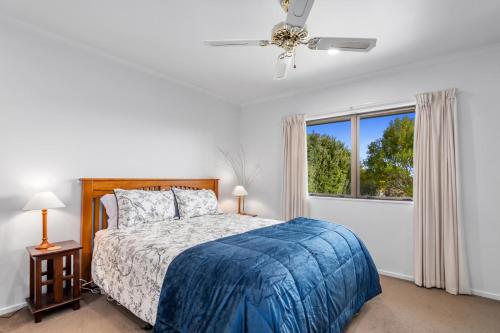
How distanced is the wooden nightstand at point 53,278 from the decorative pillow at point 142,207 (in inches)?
19.6

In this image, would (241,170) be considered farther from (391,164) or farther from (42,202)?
(42,202)

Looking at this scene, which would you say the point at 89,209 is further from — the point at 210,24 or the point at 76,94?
the point at 210,24

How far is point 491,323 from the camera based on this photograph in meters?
2.24

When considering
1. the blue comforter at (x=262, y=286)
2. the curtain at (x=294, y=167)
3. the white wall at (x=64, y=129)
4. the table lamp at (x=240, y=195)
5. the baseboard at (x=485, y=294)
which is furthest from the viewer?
the table lamp at (x=240, y=195)

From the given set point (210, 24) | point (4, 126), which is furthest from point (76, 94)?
point (210, 24)

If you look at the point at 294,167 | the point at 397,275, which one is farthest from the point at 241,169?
the point at 397,275

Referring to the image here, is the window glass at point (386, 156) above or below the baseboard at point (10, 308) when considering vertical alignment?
above

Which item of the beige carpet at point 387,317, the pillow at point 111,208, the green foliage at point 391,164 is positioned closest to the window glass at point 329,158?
the green foliage at point 391,164

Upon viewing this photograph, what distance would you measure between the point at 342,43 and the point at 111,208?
2709 millimetres

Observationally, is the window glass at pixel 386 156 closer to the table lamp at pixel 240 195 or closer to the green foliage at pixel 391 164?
the green foliage at pixel 391 164

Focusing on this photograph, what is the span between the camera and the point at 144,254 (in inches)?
81.4

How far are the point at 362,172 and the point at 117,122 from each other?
3330 mm

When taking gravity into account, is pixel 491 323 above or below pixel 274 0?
below

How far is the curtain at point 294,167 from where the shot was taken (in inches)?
159
